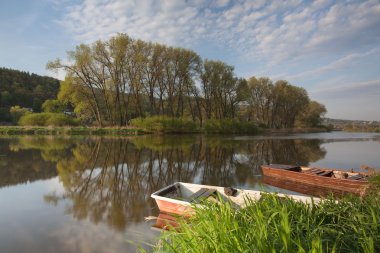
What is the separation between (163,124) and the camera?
44250mm

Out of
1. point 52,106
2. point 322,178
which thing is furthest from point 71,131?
point 322,178

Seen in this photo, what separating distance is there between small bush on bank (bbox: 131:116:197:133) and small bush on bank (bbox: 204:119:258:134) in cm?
407

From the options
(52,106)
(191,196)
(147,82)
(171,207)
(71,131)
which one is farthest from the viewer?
(52,106)

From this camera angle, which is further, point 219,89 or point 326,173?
point 219,89

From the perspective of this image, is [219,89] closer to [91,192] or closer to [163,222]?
[91,192]

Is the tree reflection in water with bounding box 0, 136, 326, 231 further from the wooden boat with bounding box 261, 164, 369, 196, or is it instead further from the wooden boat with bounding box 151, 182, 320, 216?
the wooden boat with bounding box 261, 164, 369, 196

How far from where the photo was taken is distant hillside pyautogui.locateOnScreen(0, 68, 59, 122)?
249 ft

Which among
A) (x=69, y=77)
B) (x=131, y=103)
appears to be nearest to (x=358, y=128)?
(x=131, y=103)

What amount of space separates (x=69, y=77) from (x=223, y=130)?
89.3ft

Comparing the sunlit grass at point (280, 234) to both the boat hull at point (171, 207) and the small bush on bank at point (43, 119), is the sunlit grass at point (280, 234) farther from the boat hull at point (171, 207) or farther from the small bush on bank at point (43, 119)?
the small bush on bank at point (43, 119)

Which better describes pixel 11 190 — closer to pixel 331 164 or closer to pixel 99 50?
pixel 331 164

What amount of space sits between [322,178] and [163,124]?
33.6m

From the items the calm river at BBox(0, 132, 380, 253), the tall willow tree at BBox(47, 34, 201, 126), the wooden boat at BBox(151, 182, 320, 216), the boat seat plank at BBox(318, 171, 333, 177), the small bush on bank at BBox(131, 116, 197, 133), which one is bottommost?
the calm river at BBox(0, 132, 380, 253)

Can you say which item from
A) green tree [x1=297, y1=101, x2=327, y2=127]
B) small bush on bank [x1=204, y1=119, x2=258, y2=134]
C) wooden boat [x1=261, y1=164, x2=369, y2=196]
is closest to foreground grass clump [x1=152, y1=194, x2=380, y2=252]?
wooden boat [x1=261, y1=164, x2=369, y2=196]
